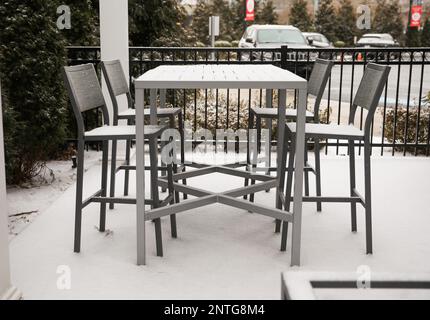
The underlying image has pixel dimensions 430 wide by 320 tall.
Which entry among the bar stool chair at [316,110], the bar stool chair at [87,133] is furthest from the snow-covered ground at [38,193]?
the bar stool chair at [316,110]

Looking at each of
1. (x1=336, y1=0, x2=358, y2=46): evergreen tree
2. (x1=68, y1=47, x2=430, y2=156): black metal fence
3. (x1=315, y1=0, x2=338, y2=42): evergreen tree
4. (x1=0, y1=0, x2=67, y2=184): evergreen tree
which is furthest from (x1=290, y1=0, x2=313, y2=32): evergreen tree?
(x1=0, y1=0, x2=67, y2=184): evergreen tree

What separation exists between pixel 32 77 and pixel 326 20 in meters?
29.9

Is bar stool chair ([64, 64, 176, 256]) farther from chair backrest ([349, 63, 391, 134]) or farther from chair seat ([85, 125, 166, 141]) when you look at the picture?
chair backrest ([349, 63, 391, 134])

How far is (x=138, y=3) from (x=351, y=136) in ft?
26.4

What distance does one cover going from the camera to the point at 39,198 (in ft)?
14.1

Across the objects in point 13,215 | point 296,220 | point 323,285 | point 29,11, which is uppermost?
point 29,11

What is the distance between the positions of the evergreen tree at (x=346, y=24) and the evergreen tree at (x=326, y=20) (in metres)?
0.52

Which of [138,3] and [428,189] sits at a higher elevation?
[138,3]

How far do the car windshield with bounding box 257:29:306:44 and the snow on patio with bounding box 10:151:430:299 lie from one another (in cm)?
1123

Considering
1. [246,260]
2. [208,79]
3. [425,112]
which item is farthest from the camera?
[425,112]

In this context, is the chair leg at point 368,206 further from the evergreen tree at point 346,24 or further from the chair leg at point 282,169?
the evergreen tree at point 346,24
